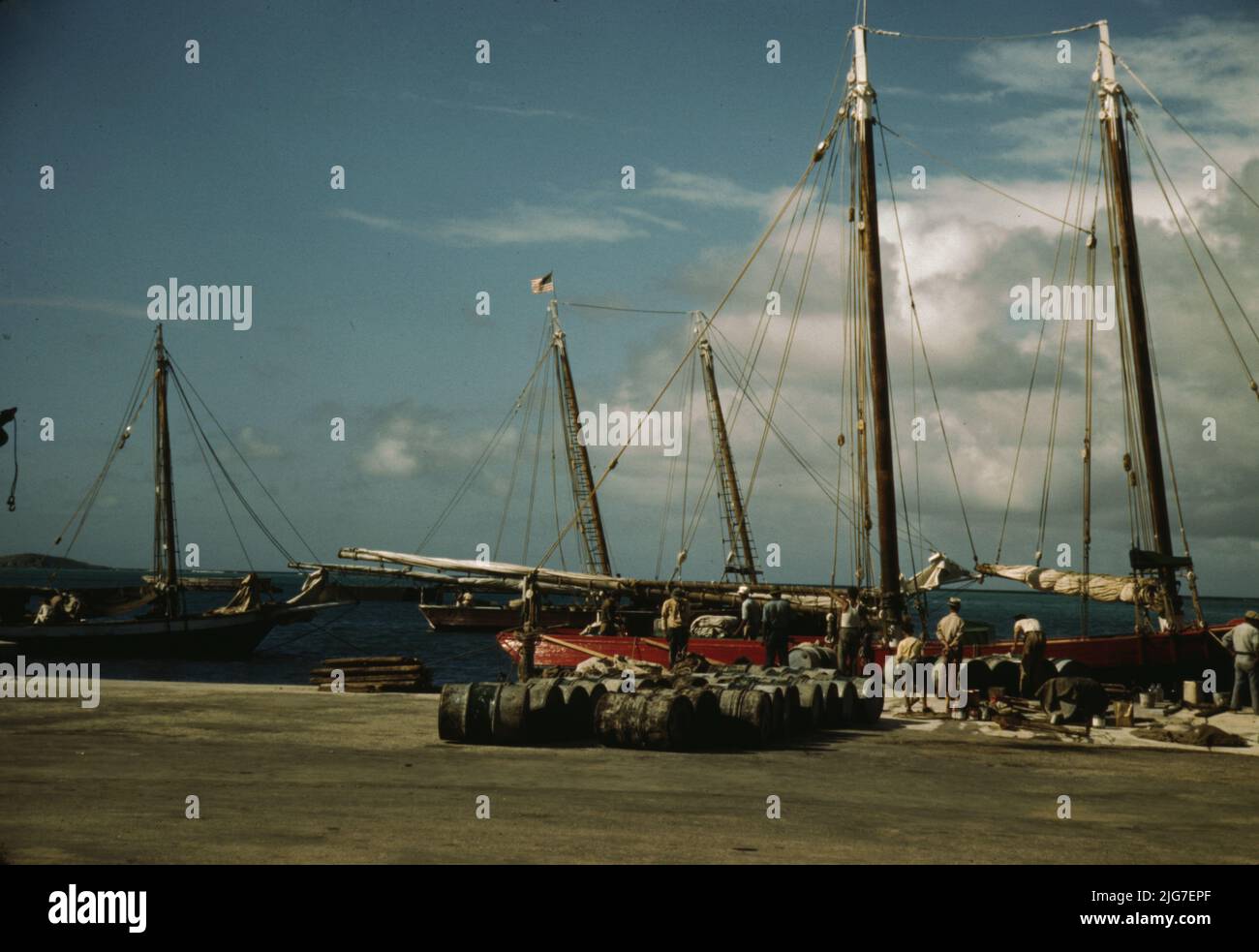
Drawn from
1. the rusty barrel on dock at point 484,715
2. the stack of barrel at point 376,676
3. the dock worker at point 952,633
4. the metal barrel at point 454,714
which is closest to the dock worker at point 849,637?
the dock worker at point 952,633

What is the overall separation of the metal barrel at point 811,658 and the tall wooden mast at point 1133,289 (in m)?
10.8

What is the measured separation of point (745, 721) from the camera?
17688 millimetres

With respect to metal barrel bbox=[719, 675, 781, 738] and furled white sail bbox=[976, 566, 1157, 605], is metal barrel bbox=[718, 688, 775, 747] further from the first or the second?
furled white sail bbox=[976, 566, 1157, 605]

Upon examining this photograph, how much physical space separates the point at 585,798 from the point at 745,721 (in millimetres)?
5456

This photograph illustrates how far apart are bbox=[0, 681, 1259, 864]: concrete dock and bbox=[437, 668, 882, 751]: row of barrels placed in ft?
1.49

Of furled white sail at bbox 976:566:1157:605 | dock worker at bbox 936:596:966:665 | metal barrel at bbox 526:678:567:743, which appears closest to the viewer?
metal barrel at bbox 526:678:567:743

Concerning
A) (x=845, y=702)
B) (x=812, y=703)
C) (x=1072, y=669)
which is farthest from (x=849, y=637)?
(x=812, y=703)

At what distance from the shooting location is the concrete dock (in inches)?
398

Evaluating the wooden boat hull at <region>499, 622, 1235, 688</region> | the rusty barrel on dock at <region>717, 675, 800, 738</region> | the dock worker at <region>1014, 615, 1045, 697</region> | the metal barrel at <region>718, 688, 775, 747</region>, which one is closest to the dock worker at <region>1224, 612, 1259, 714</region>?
the dock worker at <region>1014, 615, 1045, 697</region>

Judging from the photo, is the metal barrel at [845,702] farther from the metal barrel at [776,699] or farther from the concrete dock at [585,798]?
the metal barrel at [776,699]

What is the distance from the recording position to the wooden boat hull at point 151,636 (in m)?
56.1
